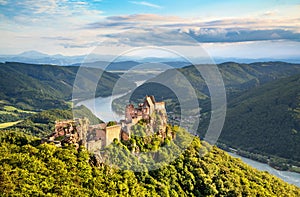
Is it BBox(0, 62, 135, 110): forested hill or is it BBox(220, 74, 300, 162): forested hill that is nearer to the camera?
BBox(220, 74, 300, 162): forested hill

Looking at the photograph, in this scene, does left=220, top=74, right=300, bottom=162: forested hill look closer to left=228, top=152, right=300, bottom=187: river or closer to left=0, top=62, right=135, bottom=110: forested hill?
left=228, top=152, right=300, bottom=187: river

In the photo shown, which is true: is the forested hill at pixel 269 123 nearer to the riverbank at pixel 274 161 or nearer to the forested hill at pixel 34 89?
the riverbank at pixel 274 161

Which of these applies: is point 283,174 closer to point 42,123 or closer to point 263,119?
point 263,119

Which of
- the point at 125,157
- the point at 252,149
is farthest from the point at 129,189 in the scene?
the point at 252,149

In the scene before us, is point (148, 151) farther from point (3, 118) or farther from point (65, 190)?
point (3, 118)

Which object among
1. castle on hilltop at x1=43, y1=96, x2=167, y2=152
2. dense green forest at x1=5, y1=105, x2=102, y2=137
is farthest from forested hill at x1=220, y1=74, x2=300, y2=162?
castle on hilltop at x1=43, y1=96, x2=167, y2=152

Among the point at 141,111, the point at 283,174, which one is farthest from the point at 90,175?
the point at 283,174

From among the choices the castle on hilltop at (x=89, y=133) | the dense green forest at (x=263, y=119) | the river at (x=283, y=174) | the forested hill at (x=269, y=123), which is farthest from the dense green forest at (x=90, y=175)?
the forested hill at (x=269, y=123)
